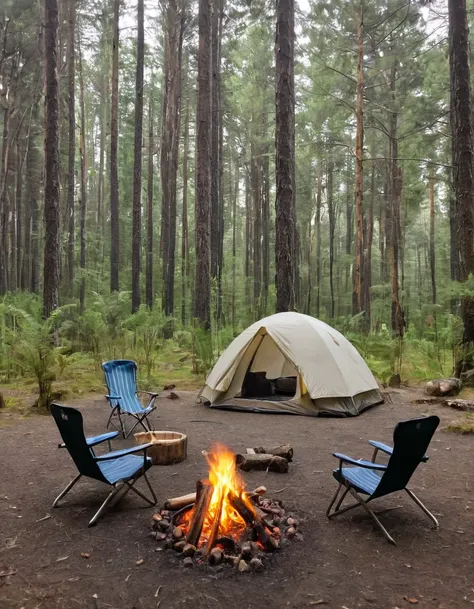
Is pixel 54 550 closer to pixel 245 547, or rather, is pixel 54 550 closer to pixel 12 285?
pixel 245 547

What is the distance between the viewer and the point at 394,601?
2.49m

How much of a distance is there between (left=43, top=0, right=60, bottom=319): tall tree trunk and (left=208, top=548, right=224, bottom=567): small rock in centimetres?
850

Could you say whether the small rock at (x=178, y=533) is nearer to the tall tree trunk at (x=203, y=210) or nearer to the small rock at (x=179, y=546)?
the small rock at (x=179, y=546)

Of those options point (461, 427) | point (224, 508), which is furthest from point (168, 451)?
point (461, 427)

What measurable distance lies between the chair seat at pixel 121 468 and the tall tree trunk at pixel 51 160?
7098mm

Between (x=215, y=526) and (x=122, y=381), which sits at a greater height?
(x=122, y=381)

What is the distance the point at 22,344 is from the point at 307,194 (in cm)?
2223

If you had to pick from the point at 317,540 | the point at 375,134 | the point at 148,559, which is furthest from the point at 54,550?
the point at 375,134

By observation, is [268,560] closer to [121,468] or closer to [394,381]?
[121,468]

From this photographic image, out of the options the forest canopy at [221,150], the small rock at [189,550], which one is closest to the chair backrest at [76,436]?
the small rock at [189,550]

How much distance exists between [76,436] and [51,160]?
28.0ft

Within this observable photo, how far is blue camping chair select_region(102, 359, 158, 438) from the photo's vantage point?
612cm

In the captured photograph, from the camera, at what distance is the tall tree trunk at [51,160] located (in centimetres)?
1036

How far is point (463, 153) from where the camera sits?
913cm
